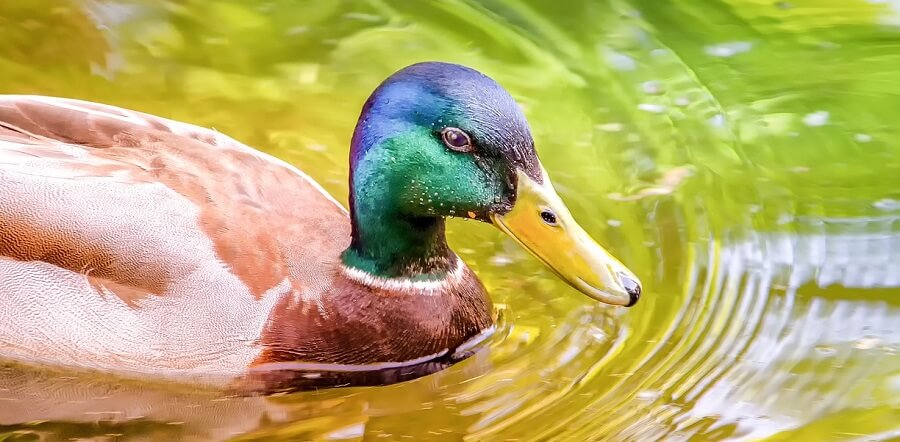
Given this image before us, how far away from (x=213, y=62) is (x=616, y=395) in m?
2.46

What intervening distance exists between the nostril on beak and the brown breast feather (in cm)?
88

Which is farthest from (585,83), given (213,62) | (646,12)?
(213,62)

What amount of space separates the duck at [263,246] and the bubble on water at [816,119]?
1.84m

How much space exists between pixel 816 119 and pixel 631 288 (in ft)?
6.30

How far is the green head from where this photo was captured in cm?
327

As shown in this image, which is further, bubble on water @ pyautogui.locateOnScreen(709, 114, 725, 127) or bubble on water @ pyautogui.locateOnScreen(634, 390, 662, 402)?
bubble on water @ pyautogui.locateOnScreen(709, 114, 725, 127)

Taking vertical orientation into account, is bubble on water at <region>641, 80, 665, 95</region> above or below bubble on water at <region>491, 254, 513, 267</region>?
above

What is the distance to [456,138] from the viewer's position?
331 cm

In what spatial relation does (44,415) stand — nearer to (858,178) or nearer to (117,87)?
(117,87)

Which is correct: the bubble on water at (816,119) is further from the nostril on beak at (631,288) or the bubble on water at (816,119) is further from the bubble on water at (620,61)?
the nostril on beak at (631,288)

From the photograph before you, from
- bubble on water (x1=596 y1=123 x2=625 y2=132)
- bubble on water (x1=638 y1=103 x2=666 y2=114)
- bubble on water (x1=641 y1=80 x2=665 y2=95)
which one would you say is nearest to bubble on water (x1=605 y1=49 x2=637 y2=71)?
bubble on water (x1=641 y1=80 x2=665 y2=95)

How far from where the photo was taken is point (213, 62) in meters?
5.10

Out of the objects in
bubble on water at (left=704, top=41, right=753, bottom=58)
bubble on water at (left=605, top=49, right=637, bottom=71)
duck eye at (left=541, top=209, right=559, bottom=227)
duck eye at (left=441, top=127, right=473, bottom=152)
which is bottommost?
duck eye at (left=541, top=209, right=559, bottom=227)

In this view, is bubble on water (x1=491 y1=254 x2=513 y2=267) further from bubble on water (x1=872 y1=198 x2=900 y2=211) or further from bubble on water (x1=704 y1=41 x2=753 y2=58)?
bubble on water (x1=704 y1=41 x2=753 y2=58)
